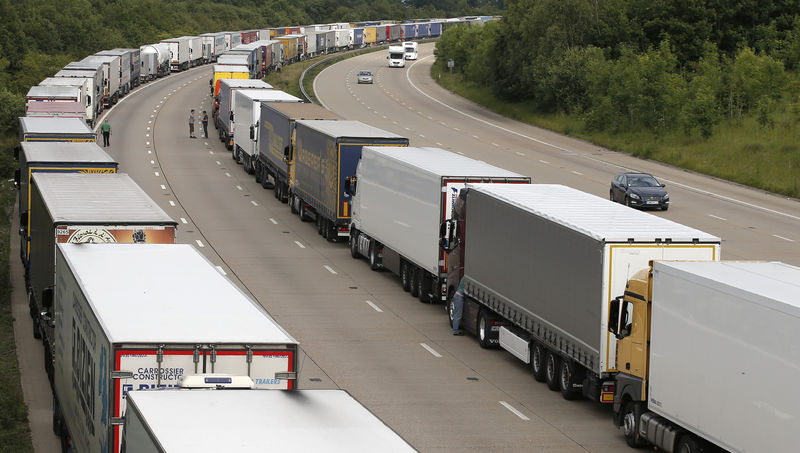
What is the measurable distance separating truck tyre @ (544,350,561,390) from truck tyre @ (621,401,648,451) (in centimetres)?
292

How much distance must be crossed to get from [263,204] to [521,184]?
21.2 m

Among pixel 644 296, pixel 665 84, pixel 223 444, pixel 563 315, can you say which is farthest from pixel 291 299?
pixel 665 84

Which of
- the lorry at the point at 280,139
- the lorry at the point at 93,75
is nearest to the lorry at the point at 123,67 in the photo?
the lorry at the point at 93,75

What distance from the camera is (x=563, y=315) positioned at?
20531 millimetres

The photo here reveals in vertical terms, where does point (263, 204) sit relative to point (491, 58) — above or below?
below

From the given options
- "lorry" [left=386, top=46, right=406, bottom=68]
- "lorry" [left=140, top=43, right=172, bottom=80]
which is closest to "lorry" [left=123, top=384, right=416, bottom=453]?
"lorry" [left=140, top=43, right=172, bottom=80]

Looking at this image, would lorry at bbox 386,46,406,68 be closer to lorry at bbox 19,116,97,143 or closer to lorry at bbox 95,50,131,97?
lorry at bbox 95,50,131,97

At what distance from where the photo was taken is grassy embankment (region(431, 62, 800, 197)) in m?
52.3

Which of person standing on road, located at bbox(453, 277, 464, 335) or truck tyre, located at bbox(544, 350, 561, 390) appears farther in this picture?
person standing on road, located at bbox(453, 277, 464, 335)

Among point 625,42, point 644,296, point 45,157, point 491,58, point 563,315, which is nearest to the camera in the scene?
point 644,296

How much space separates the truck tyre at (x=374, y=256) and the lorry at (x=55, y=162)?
25.4 ft

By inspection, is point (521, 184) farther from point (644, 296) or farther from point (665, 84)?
point (665, 84)

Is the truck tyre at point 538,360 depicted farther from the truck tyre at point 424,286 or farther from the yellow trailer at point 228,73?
the yellow trailer at point 228,73

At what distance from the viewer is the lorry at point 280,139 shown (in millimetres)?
44125
